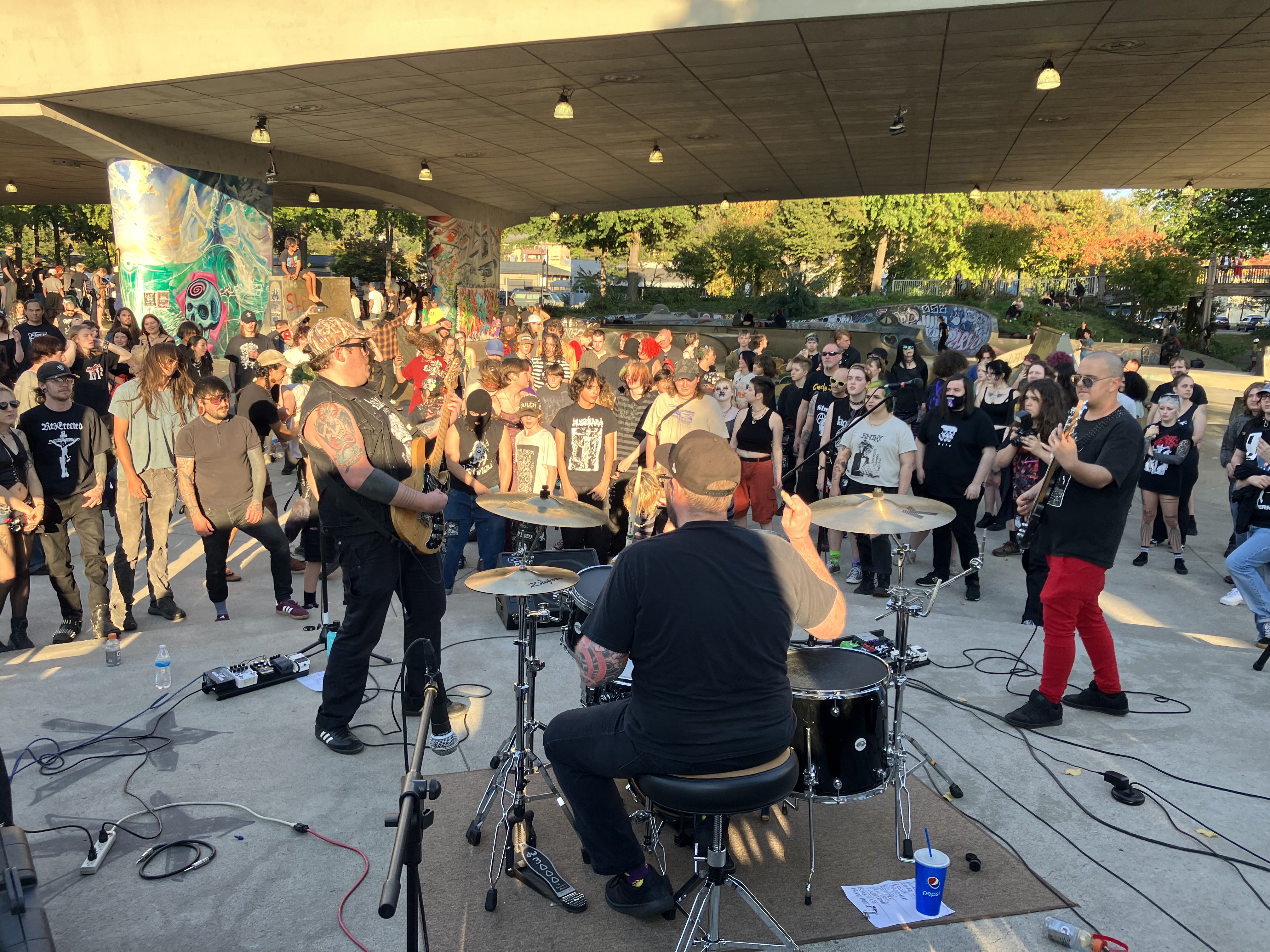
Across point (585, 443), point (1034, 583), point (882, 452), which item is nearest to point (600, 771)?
point (585, 443)

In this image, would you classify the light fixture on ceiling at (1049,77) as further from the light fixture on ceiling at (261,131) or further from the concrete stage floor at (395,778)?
the light fixture on ceiling at (261,131)

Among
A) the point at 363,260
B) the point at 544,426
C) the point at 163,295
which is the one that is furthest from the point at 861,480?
the point at 363,260

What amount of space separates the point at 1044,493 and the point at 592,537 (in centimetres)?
368

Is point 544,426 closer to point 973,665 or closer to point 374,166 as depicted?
point 973,665

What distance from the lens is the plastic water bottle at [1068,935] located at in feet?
11.6

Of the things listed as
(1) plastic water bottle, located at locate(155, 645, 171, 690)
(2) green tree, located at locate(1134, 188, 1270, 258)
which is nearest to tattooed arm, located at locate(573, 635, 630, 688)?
(1) plastic water bottle, located at locate(155, 645, 171, 690)

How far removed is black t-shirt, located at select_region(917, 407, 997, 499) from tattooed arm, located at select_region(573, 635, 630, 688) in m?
5.51

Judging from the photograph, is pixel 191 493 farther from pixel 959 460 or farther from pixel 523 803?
pixel 959 460

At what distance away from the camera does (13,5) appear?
39.4 ft

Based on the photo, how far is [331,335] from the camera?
4.64 m

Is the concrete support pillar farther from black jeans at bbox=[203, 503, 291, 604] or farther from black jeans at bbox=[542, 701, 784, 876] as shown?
black jeans at bbox=[542, 701, 784, 876]

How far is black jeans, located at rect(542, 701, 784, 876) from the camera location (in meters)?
3.30

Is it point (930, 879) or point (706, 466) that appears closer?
point (706, 466)

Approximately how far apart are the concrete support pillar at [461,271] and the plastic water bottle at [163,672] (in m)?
20.0
